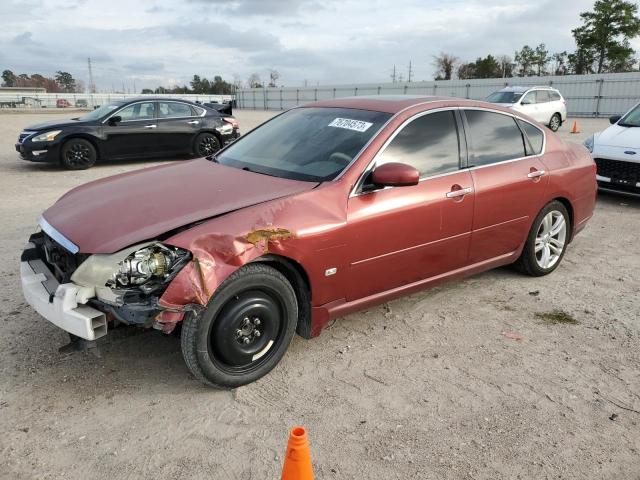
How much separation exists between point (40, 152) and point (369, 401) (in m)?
10.0

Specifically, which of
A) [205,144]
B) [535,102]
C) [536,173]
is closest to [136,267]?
[536,173]

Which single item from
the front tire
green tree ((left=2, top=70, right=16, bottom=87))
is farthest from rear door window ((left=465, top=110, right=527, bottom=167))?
green tree ((left=2, top=70, right=16, bottom=87))

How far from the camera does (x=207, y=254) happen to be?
9.16 ft

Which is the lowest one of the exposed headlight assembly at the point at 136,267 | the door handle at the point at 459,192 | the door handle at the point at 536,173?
the exposed headlight assembly at the point at 136,267

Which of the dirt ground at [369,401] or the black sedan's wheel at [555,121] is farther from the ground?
the black sedan's wheel at [555,121]

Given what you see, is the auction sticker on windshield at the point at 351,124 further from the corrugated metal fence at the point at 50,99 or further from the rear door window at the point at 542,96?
the corrugated metal fence at the point at 50,99

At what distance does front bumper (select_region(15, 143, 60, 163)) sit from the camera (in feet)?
34.9

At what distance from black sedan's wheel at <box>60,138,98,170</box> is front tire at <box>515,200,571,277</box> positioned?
930 cm

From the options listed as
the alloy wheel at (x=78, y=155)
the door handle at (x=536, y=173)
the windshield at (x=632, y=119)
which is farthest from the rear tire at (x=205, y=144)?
the door handle at (x=536, y=173)

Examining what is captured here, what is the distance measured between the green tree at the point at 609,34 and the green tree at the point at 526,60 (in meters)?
10.1

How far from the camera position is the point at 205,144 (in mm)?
12641

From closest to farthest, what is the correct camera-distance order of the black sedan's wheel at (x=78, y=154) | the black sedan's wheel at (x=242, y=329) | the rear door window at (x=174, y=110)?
the black sedan's wheel at (x=242, y=329) < the black sedan's wheel at (x=78, y=154) < the rear door window at (x=174, y=110)

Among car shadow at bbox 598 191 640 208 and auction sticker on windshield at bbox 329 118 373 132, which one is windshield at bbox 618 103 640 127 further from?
auction sticker on windshield at bbox 329 118 373 132

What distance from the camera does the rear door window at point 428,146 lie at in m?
3.70
